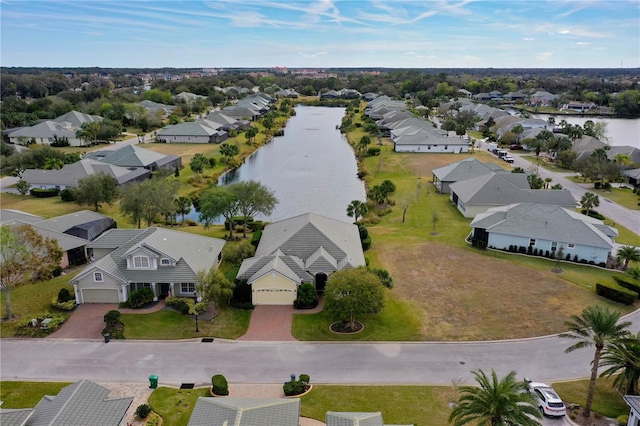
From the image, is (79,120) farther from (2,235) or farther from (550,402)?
(550,402)

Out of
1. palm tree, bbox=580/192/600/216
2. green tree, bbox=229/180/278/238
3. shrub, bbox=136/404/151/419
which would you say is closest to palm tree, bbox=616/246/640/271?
palm tree, bbox=580/192/600/216

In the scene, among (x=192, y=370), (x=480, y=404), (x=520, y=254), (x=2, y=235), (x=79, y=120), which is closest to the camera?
(x=480, y=404)

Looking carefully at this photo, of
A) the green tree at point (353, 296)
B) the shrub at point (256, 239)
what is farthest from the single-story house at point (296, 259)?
the green tree at point (353, 296)

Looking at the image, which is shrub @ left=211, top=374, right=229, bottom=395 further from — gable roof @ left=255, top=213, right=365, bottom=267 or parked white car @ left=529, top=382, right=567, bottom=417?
parked white car @ left=529, top=382, right=567, bottom=417

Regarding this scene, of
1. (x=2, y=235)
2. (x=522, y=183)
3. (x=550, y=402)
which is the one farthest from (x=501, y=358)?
(x=522, y=183)

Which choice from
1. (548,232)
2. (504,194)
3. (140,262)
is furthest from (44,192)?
(548,232)

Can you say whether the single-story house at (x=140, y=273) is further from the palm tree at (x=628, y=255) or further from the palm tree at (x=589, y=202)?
the palm tree at (x=589, y=202)

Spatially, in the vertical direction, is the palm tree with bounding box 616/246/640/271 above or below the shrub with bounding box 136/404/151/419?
above
